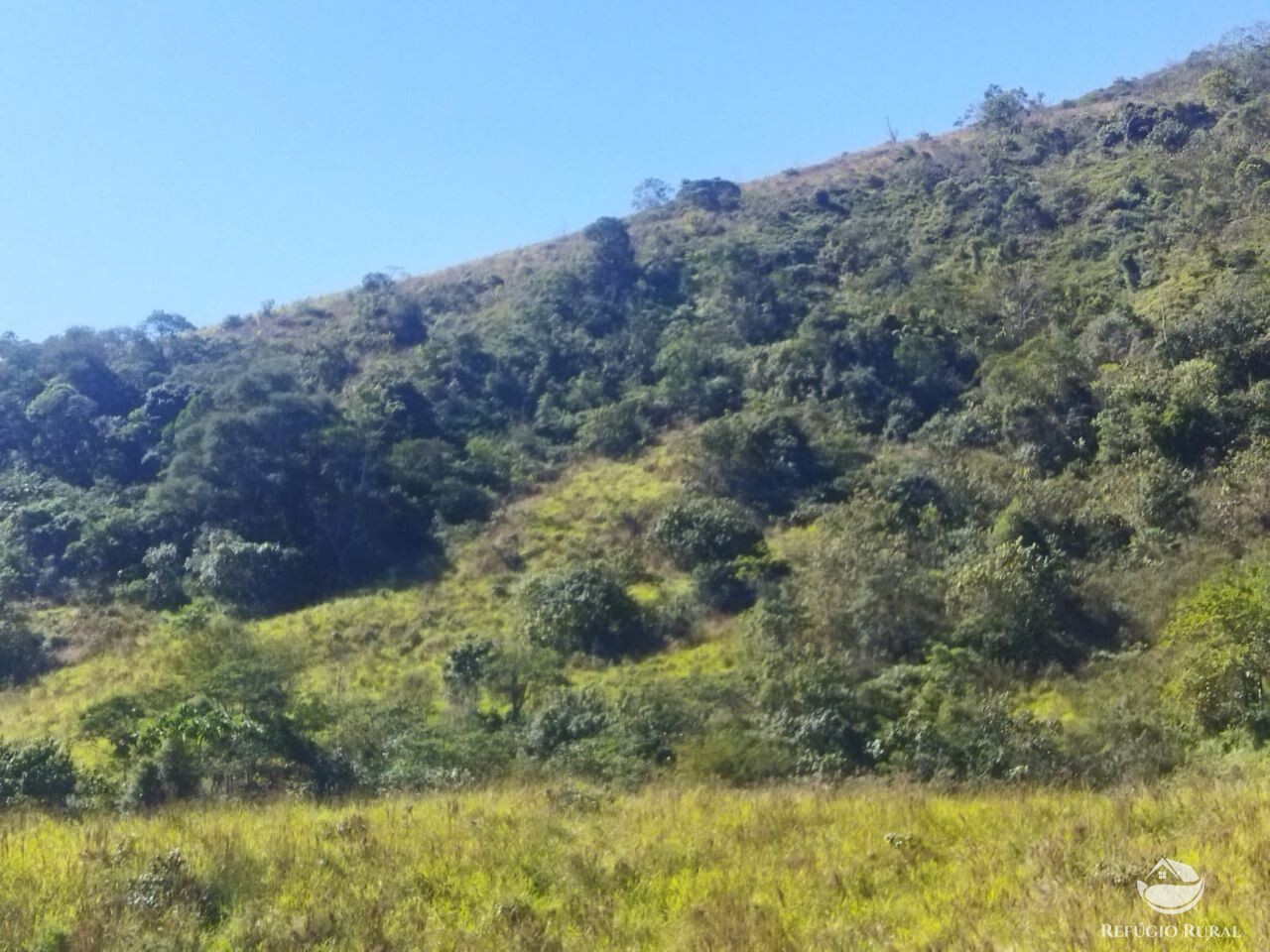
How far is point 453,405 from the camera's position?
128 feet

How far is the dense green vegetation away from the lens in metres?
14.7

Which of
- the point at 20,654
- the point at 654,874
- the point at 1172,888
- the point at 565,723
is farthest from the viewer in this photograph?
the point at 20,654

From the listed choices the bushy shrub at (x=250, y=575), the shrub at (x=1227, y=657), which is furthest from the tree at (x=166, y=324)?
the shrub at (x=1227, y=657)

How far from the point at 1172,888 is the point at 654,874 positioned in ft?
8.72

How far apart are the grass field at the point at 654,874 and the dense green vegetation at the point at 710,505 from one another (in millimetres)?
3883

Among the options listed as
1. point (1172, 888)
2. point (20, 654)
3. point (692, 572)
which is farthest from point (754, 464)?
point (1172, 888)

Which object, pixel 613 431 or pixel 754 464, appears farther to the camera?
pixel 613 431

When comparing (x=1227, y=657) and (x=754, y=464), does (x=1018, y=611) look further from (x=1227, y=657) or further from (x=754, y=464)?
(x=754, y=464)

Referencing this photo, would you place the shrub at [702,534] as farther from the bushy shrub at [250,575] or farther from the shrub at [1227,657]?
the shrub at [1227,657]

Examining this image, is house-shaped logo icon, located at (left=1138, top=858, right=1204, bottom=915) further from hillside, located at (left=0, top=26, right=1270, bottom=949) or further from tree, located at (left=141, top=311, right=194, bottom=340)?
tree, located at (left=141, top=311, right=194, bottom=340)

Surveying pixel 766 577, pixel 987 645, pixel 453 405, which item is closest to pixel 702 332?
pixel 453 405

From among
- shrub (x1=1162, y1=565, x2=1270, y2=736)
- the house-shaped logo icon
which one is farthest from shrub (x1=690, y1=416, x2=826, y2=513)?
the house-shaped logo icon

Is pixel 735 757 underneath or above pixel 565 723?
above

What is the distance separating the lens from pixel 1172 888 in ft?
15.3
